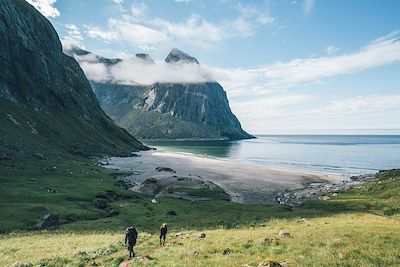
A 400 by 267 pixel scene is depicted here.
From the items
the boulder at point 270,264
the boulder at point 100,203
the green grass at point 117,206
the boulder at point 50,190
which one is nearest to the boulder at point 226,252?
the boulder at point 270,264

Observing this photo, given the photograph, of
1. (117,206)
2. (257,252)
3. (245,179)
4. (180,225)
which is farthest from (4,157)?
(257,252)

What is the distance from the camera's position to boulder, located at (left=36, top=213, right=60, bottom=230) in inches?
2118

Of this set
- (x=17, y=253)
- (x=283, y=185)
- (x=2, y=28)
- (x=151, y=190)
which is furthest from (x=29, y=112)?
(x=17, y=253)

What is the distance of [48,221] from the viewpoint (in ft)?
180

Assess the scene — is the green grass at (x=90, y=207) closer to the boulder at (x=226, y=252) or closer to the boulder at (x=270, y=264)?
the boulder at (x=226, y=252)

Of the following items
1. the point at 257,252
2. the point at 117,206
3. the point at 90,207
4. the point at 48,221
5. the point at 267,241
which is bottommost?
the point at 90,207

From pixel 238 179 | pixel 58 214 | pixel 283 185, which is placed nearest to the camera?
pixel 58 214

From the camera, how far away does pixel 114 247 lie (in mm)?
30750

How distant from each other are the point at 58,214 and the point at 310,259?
49.8 metres

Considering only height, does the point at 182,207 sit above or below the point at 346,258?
below

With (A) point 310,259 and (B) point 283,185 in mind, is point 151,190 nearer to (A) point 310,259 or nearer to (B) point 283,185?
(B) point 283,185

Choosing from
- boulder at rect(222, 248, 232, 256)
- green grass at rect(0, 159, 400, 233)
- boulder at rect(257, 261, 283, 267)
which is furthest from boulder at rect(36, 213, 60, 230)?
boulder at rect(257, 261, 283, 267)

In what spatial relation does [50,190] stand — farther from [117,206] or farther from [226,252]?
[226,252]

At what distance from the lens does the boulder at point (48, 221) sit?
53803 mm
